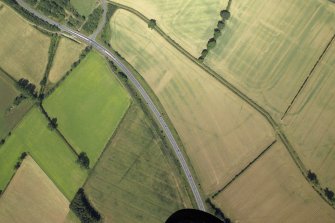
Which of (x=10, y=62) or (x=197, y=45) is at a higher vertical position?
(x=197, y=45)

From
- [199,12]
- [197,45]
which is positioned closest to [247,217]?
[197,45]

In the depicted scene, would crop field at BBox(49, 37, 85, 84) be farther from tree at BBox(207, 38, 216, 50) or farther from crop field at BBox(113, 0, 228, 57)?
tree at BBox(207, 38, 216, 50)

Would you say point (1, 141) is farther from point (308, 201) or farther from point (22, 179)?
point (308, 201)

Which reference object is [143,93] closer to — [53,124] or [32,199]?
[53,124]

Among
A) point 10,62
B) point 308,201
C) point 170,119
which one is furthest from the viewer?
point 10,62

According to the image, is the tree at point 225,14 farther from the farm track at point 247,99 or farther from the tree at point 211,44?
the farm track at point 247,99

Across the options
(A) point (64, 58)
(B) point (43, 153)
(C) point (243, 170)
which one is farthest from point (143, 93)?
(C) point (243, 170)
